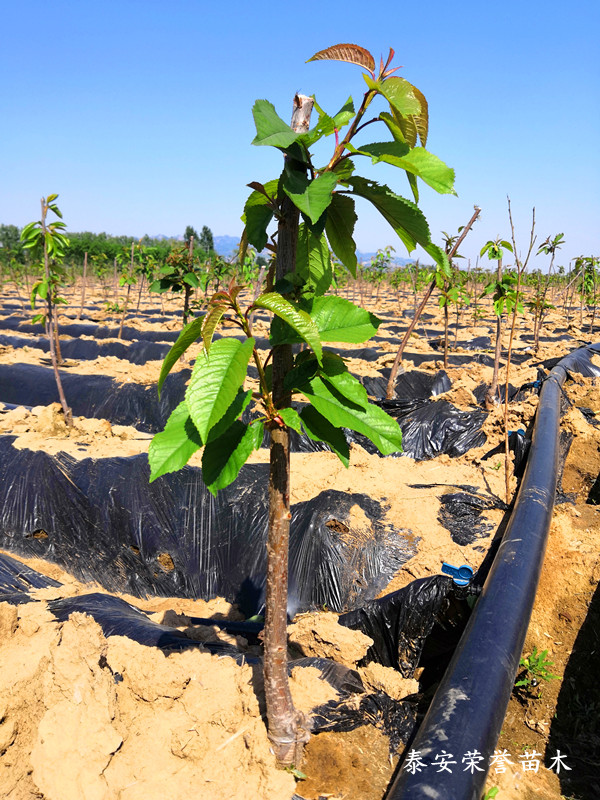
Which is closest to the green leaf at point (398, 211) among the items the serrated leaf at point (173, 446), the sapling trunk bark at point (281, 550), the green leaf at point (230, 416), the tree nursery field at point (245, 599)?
the sapling trunk bark at point (281, 550)

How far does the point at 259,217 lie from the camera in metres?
1.56

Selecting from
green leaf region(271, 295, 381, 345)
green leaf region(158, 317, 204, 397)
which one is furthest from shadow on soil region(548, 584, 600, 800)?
green leaf region(158, 317, 204, 397)

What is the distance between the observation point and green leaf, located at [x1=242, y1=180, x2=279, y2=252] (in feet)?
5.06

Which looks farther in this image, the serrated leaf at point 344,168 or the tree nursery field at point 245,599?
the tree nursery field at point 245,599

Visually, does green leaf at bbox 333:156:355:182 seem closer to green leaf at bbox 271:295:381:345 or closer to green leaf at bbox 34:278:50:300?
green leaf at bbox 271:295:381:345

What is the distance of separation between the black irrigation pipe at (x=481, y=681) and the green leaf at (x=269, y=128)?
1863 millimetres

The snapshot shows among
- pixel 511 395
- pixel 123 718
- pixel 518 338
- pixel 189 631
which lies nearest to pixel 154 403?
pixel 189 631

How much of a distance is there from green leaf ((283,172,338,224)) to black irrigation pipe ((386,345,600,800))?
5.64ft

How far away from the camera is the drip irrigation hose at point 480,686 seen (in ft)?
5.35

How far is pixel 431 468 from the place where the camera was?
6.18m

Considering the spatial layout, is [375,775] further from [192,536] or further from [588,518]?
[588,518]

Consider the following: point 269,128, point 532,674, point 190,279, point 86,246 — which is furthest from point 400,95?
point 86,246

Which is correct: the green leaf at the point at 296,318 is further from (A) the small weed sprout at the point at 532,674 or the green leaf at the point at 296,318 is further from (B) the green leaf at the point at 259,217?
(A) the small weed sprout at the point at 532,674

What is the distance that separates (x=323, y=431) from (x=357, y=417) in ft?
0.53
